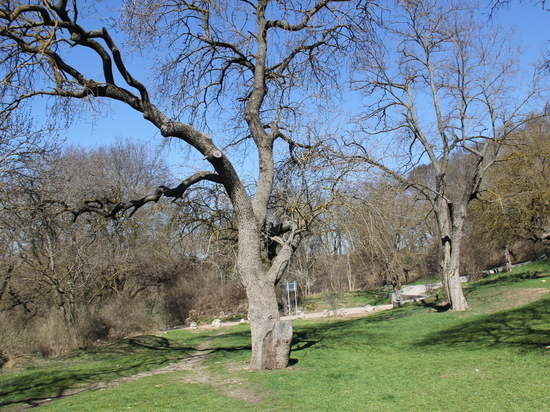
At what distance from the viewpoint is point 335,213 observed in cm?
959

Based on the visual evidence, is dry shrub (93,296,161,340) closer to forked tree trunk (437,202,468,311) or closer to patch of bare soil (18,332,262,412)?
patch of bare soil (18,332,262,412)

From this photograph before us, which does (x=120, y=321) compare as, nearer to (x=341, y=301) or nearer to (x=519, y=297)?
(x=341, y=301)

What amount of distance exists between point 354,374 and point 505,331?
15.6 feet

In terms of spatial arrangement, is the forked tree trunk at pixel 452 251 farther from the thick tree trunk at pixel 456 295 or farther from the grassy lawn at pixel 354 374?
the grassy lawn at pixel 354 374

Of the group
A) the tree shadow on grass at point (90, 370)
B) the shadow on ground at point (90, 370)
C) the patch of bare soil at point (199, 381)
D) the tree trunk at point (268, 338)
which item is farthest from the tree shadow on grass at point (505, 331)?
the tree shadow on grass at point (90, 370)

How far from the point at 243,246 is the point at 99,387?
13.3 ft

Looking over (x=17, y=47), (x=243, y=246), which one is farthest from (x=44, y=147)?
(x=243, y=246)

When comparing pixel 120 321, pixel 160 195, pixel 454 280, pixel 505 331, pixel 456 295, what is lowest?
pixel 505 331

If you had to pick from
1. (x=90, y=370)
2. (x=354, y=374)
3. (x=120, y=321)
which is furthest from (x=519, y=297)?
(x=120, y=321)

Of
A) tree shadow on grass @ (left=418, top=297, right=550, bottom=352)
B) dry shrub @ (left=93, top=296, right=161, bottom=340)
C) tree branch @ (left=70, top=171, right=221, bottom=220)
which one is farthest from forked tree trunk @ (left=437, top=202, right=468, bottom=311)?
dry shrub @ (left=93, top=296, right=161, bottom=340)

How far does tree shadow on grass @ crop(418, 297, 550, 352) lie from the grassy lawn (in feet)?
0.09

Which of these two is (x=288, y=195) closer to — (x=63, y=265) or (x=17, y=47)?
(x=17, y=47)

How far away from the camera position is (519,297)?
50.8 feet

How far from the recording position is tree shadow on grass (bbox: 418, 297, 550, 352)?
9031 millimetres
